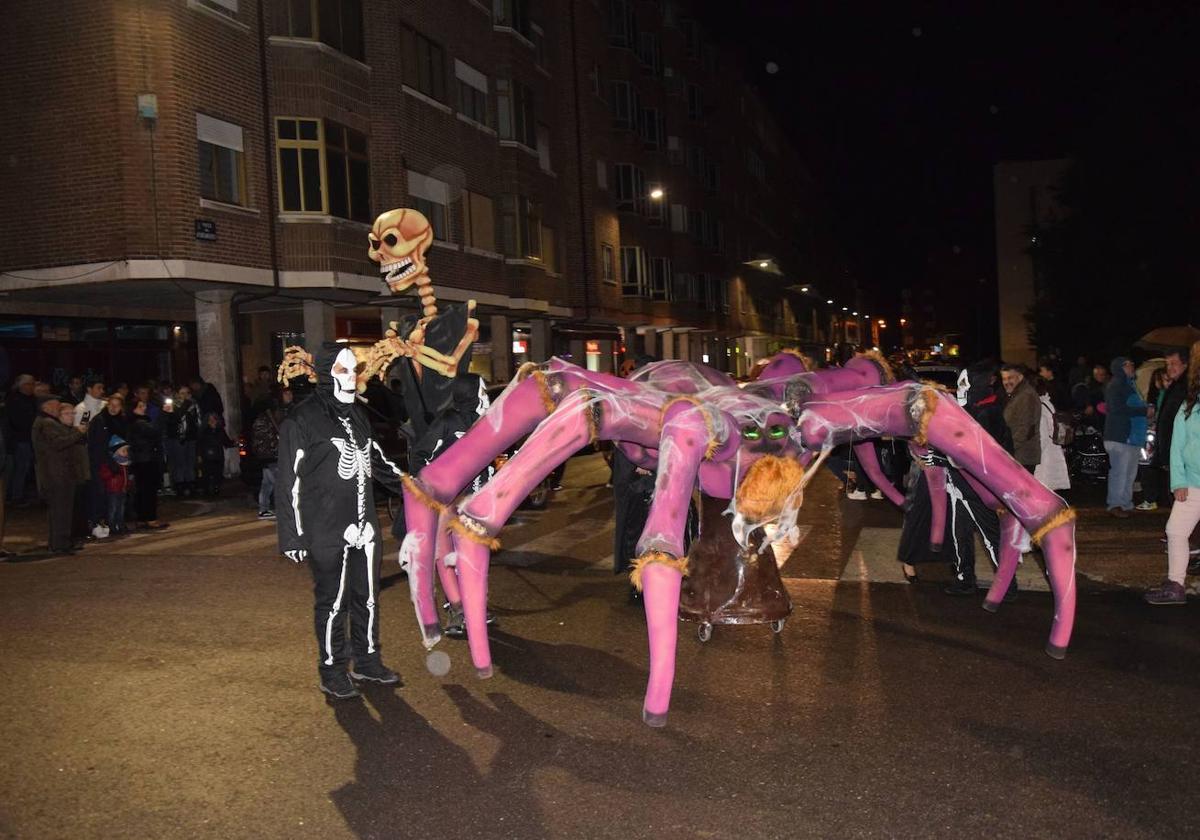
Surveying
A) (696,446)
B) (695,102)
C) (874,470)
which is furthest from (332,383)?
(695,102)

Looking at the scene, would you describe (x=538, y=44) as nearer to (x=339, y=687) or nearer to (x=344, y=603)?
(x=344, y=603)

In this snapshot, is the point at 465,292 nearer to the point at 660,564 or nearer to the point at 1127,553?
the point at 1127,553

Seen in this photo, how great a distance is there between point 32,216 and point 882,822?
18269 millimetres

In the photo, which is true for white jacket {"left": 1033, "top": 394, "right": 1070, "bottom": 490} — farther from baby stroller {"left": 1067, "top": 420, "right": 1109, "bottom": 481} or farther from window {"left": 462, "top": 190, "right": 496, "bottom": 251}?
window {"left": 462, "top": 190, "right": 496, "bottom": 251}

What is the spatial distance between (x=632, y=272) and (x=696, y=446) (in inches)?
1383

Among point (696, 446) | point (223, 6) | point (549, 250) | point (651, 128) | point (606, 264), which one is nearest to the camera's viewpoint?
point (696, 446)

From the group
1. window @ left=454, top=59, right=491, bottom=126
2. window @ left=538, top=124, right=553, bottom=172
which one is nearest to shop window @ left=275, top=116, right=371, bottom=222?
window @ left=454, top=59, right=491, bottom=126

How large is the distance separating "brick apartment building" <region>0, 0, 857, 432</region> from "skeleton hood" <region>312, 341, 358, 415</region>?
12.5 metres

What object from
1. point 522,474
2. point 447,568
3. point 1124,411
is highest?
point 522,474

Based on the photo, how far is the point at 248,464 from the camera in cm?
1485

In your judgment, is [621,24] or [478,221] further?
[621,24]

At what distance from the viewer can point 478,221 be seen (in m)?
26.9

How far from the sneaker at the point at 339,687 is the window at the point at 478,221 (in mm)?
20886

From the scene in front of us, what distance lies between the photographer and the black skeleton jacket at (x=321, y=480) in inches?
228
